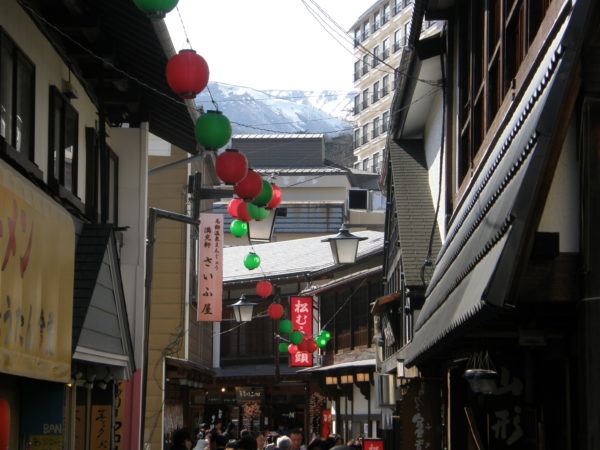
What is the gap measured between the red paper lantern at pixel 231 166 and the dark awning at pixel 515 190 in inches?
266

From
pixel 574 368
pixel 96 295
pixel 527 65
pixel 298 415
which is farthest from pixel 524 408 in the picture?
pixel 298 415

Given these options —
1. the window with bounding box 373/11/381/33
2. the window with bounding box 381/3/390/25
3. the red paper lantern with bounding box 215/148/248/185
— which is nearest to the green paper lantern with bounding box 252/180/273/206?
the red paper lantern with bounding box 215/148/248/185

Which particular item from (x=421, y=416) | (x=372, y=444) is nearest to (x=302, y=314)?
(x=372, y=444)

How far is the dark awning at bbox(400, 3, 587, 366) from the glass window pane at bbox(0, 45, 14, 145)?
5.52 metres

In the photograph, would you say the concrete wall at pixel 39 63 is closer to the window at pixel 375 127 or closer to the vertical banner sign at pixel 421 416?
the vertical banner sign at pixel 421 416

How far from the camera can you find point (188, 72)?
12516 mm

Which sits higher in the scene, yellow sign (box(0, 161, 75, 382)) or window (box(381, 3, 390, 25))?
window (box(381, 3, 390, 25))

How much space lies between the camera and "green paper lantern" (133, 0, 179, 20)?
1071 cm

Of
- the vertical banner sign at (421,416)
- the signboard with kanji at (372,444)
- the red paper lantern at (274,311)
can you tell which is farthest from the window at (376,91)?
the vertical banner sign at (421,416)

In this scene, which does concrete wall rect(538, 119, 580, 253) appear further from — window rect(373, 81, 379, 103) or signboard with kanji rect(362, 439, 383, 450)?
window rect(373, 81, 379, 103)

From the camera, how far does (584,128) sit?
7012mm

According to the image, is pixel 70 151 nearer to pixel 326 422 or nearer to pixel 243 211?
pixel 243 211

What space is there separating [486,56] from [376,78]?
92970 mm

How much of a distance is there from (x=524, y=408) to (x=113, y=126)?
37.4 ft
